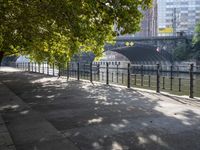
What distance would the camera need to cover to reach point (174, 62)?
292 feet

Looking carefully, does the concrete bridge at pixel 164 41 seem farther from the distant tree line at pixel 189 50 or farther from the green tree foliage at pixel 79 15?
the green tree foliage at pixel 79 15

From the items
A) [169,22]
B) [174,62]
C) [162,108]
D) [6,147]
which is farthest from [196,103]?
[169,22]

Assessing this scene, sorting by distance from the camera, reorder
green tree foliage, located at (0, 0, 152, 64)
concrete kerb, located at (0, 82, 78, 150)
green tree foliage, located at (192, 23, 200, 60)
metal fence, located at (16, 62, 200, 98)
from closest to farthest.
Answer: concrete kerb, located at (0, 82, 78, 150) → green tree foliage, located at (0, 0, 152, 64) → metal fence, located at (16, 62, 200, 98) → green tree foliage, located at (192, 23, 200, 60)

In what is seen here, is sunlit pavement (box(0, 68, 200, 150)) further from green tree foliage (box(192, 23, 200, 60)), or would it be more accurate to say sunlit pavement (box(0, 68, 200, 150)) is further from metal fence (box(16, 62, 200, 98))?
green tree foliage (box(192, 23, 200, 60))

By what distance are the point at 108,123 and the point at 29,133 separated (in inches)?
68.7

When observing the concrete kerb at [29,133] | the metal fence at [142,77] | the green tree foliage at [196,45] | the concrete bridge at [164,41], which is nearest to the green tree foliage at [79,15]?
the metal fence at [142,77]

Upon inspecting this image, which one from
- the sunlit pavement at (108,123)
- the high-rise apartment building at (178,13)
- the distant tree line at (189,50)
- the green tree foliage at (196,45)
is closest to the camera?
the sunlit pavement at (108,123)

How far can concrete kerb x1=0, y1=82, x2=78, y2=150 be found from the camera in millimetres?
5617

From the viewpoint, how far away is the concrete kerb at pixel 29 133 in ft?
18.4

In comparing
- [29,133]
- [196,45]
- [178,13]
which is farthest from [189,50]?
[29,133]

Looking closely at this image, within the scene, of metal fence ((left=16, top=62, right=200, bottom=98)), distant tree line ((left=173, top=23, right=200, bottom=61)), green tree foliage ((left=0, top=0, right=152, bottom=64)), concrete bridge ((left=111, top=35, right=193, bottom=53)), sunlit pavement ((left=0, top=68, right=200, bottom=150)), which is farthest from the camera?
concrete bridge ((left=111, top=35, right=193, bottom=53))

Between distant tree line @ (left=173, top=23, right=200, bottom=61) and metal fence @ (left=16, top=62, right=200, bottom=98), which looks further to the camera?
distant tree line @ (left=173, top=23, right=200, bottom=61)

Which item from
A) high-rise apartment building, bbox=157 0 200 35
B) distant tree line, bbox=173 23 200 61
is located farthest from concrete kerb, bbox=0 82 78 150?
high-rise apartment building, bbox=157 0 200 35

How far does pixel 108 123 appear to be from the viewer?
7.36 m
